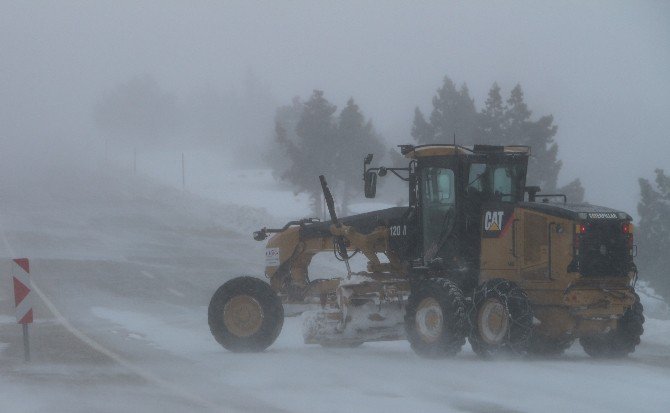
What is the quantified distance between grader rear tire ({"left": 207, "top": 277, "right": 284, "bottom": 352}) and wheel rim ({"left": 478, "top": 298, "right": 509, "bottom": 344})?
3.46 meters

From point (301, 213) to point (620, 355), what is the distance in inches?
2224

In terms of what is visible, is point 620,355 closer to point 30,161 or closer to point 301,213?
point 301,213

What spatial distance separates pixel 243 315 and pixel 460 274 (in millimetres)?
3352

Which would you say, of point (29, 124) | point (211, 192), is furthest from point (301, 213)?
point (29, 124)

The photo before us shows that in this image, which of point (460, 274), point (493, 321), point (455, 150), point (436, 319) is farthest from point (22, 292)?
point (493, 321)

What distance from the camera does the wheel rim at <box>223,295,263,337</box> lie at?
51.4 feet

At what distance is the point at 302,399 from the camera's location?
1044cm

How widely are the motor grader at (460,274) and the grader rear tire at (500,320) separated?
0.05ft

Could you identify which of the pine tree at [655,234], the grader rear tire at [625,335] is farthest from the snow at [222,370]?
the pine tree at [655,234]

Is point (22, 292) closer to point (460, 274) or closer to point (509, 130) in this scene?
point (460, 274)

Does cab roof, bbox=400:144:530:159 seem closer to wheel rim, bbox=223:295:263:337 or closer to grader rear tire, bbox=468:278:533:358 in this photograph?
grader rear tire, bbox=468:278:533:358

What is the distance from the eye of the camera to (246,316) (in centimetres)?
1577

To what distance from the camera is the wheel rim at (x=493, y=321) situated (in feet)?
43.5

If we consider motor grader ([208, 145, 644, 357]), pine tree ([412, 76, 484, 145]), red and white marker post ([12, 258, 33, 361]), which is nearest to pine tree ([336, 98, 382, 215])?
pine tree ([412, 76, 484, 145])
